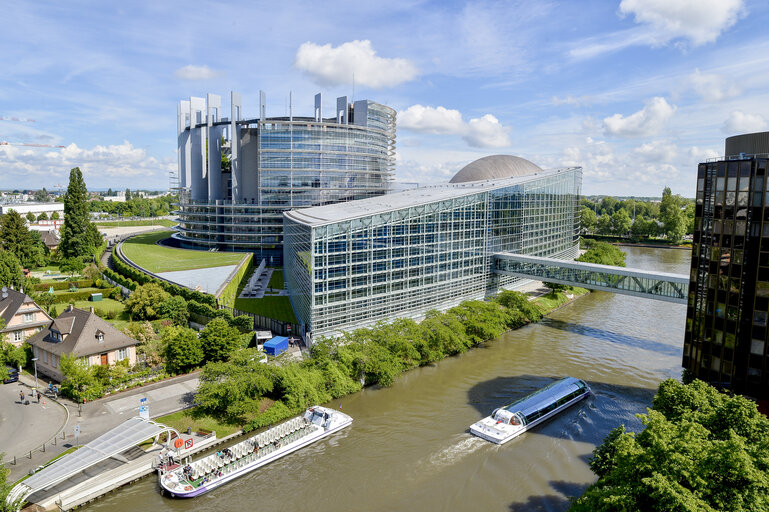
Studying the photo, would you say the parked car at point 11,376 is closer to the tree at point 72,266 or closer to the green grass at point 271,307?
the green grass at point 271,307

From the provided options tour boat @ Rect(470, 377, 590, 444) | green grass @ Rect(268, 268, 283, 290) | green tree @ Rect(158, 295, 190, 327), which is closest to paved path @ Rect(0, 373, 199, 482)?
green tree @ Rect(158, 295, 190, 327)

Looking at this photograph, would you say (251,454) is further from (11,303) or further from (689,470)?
(11,303)

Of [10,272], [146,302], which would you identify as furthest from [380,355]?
[10,272]

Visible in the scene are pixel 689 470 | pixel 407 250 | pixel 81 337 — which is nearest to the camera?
pixel 689 470

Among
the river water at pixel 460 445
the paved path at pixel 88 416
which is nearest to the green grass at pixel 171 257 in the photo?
the paved path at pixel 88 416

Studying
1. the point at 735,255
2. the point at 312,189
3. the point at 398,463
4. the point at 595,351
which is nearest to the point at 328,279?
the point at 398,463

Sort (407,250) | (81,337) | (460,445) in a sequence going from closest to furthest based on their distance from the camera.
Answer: (460,445) → (81,337) → (407,250)

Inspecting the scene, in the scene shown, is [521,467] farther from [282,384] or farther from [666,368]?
[666,368]
